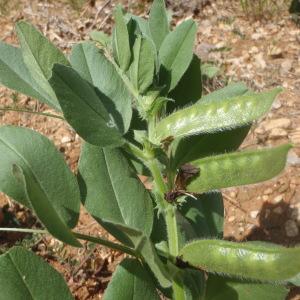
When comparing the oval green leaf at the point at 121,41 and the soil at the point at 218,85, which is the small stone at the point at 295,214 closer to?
the soil at the point at 218,85

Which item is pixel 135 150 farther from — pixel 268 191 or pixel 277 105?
pixel 277 105

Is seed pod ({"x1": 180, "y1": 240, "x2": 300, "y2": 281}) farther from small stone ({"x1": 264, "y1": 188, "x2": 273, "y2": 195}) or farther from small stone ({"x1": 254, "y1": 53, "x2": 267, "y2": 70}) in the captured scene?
small stone ({"x1": 254, "y1": 53, "x2": 267, "y2": 70})

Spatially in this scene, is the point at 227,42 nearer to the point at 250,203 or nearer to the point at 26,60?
the point at 250,203

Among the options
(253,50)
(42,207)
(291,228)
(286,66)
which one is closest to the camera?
(42,207)

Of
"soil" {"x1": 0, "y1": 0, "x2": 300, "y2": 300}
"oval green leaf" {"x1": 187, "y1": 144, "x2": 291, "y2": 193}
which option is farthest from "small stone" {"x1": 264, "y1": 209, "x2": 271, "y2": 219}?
"oval green leaf" {"x1": 187, "y1": 144, "x2": 291, "y2": 193}

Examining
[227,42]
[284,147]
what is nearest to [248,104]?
[284,147]

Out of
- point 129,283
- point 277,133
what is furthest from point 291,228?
point 129,283
